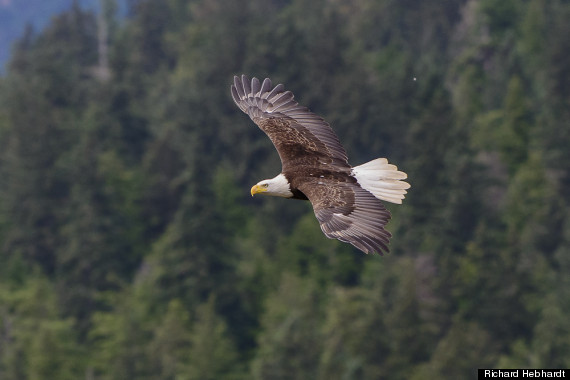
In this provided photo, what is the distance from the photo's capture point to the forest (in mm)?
43094

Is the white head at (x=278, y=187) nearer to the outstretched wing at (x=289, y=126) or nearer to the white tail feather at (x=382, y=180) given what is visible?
the outstretched wing at (x=289, y=126)

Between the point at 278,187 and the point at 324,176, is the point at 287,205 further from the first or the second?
the point at 324,176

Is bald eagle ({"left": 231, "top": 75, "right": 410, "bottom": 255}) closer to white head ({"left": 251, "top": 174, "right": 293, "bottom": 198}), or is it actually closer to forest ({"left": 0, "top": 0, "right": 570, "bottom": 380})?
white head ({"left": 251, "top": 174, "right": 293, "bottom": 198})

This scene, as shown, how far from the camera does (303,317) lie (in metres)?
42.0

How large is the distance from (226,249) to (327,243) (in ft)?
13.3

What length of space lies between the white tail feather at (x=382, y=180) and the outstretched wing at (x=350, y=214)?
0.20 m

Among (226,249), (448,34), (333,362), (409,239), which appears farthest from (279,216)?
(448,34)

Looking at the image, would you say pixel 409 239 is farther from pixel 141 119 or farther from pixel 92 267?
pixel 141 119

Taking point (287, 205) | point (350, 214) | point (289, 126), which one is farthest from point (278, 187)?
point (287, 205)

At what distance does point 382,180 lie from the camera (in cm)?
1592

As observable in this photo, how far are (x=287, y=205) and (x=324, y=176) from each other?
115ft

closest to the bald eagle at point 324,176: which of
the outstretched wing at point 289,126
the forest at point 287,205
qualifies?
the outstretched wing at point 289,126

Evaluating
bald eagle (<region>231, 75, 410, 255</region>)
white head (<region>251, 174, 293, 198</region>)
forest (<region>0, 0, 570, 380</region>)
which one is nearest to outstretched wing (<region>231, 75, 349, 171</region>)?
bald eagle (<region>231, 75, 410, 255</region>)

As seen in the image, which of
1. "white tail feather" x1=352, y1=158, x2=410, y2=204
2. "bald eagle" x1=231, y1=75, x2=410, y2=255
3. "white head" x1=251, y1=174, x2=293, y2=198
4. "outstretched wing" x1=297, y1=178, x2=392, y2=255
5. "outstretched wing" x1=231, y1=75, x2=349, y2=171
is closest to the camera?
"outstretched wing" x1=297, y1=178, x2=392, y2=255
